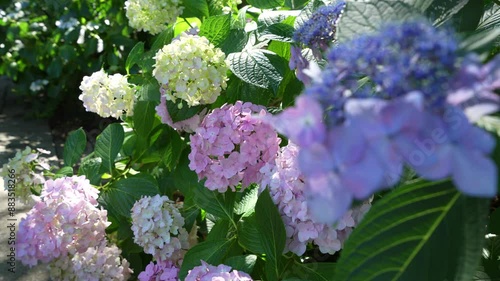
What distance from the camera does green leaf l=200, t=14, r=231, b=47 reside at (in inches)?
64.8

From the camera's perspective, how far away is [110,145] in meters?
1.87

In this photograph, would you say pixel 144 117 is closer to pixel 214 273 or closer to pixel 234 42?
pixel 234 42

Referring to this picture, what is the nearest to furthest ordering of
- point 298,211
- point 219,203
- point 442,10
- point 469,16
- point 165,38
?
point 442,10 → point 469,16 → point 298,211 → point 219,203 → point 165,38

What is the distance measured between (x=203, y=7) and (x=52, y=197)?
640 millimetres

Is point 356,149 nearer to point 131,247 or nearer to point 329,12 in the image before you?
point 329,12

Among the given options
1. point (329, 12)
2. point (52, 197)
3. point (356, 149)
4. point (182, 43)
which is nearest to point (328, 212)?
point (356, 149)

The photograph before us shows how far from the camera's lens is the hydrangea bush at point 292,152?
0.45m

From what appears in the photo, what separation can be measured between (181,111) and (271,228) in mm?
434

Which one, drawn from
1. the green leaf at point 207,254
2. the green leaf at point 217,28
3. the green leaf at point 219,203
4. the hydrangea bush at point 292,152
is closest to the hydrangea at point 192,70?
the hydrangea bush at point 292,152

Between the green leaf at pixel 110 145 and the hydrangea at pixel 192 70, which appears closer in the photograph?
the hydrangea at pixel 192 70

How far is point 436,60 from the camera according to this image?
0.46 meters

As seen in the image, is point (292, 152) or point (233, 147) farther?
point (233, 147)

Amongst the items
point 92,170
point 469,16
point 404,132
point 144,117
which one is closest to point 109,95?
point 144,117

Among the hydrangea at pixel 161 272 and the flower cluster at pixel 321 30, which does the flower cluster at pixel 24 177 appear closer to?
the hydrangea at pixel 161 272
